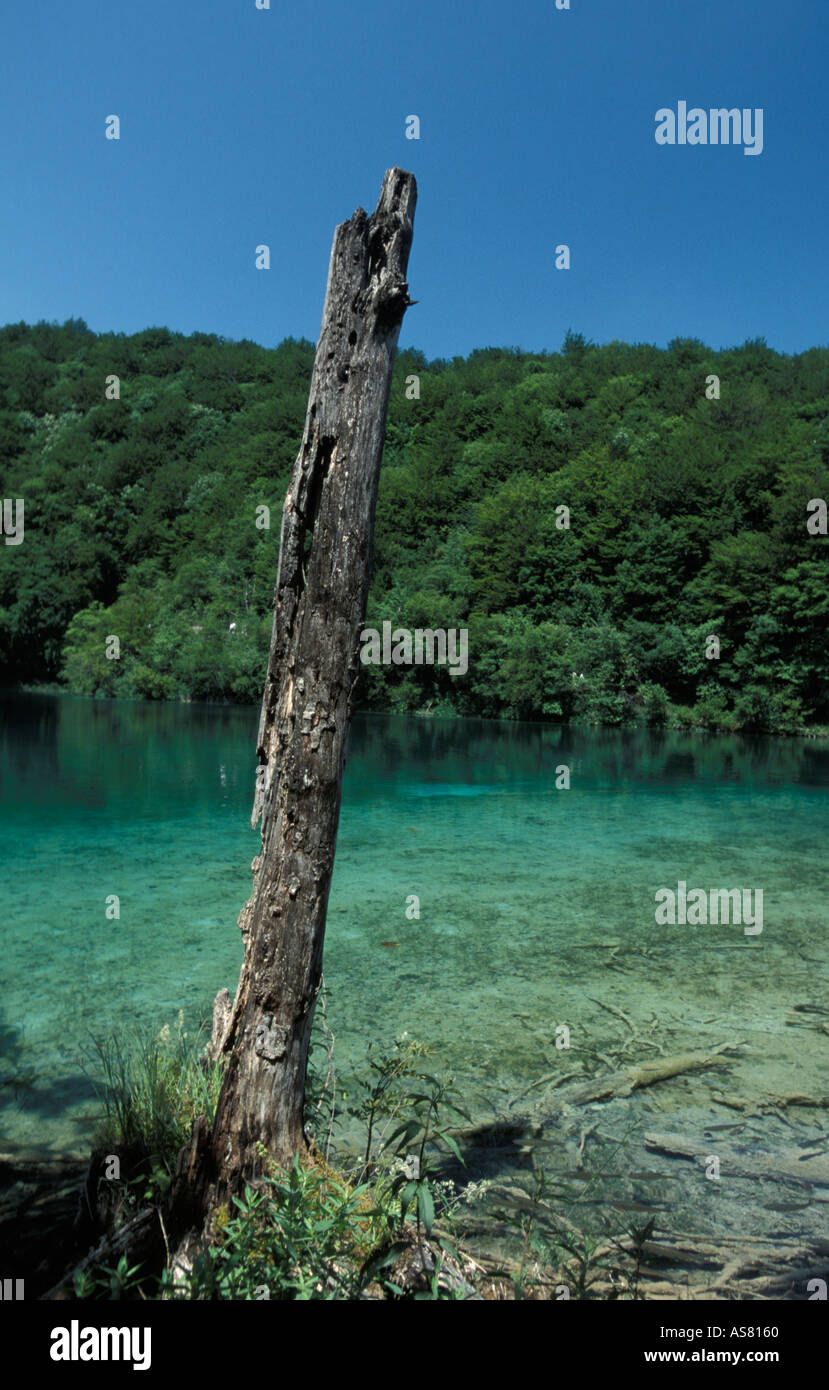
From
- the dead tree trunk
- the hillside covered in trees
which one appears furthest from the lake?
the hillside covered in trees

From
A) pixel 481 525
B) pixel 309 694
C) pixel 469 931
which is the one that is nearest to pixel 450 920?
pixel 469 931

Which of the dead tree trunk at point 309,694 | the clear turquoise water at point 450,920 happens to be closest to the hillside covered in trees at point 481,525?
the clear turquoise water at point 450,920

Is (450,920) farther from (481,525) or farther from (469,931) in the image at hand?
A: (481,525)

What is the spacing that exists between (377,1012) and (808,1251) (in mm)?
3611

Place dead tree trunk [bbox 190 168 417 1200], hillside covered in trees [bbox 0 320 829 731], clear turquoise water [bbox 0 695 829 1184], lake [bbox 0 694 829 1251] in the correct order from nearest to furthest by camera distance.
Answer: dead tree trunk [bbox 190 168 417 1200] < lake [bbox 0 694 829 1251] < clear turquoise water [bbox 0 695 829 1184] < hillside covered in trees [bbox 0 320 829 731]

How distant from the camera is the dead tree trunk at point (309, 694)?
120 inches

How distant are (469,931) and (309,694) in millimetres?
6461

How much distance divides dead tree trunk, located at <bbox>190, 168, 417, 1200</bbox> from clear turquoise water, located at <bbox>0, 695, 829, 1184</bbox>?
2.04 metres

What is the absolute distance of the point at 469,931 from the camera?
902 cm

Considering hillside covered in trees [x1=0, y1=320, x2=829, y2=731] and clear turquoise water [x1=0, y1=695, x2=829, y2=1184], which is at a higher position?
hillside covered in trees [x1=0, y1=320, x2=829, y2=731]

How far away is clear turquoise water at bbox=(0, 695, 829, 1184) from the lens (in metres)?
6.00

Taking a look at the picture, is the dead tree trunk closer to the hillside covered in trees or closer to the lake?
the lake

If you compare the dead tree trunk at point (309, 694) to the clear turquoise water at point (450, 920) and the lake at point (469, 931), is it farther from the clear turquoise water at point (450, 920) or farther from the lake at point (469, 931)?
the clear turquoise water at point (450, 920)
